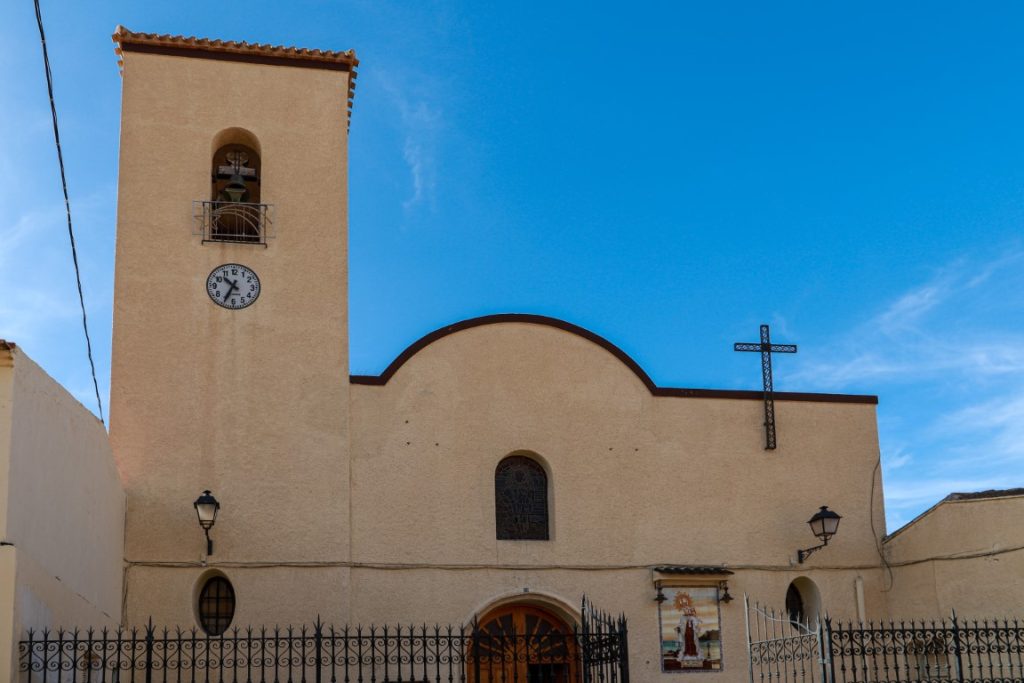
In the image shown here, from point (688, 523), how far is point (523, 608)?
2.69 meters

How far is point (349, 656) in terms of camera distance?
1571 cm

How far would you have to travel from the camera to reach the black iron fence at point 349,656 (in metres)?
13.1

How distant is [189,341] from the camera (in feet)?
54.4

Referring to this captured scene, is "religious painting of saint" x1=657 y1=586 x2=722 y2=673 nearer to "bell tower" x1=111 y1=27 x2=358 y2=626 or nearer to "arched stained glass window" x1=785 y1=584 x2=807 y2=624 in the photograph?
"arched stained glass window" x1=785 y1=584 x2=807 y2=624

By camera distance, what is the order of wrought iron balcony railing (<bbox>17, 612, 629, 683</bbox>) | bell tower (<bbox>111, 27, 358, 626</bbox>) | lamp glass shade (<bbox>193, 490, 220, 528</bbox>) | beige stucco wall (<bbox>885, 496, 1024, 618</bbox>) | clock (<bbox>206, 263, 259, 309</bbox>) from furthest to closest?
clock (<bbox>206, 263, 259, 309</bbox>)
beige stucco wall (<bbox>885, 496, 1024, 618</bbox>)
bell tower (<bbox>111, 27, 358, 626</bbox>)
lamp glass shade (<bbox>193, 490, 220, 528</bbox>)
wrought iron balcony railing (<bbox>17, 612, 629, 683</bbox>)

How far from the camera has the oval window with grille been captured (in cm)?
1595

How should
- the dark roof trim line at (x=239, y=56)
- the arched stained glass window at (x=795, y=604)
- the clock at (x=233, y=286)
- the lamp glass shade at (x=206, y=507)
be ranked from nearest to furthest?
the lamp glass shade at (x=206, y=507) → the clock at (x=233, y=286) → the dark roof trim line at (x=239, y=56) → the arched stained glass window at (x=795, y=604)

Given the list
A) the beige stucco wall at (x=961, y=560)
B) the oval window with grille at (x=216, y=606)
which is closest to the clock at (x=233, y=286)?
the oval window with grille at (x=216, y=606)

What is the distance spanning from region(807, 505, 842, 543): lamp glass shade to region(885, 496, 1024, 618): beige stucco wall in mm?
1387

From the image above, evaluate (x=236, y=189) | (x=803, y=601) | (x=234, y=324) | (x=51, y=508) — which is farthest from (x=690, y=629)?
(x=51, y=508)

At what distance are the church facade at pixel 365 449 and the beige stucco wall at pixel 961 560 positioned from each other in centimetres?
14

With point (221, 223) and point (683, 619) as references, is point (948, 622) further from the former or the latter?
point (221, 223)

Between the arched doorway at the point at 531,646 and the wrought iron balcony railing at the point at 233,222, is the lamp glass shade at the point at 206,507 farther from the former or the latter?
the arched doorway at the point at 531,646

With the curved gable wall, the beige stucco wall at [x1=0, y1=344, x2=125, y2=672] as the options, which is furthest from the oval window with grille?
the curved gable wall
